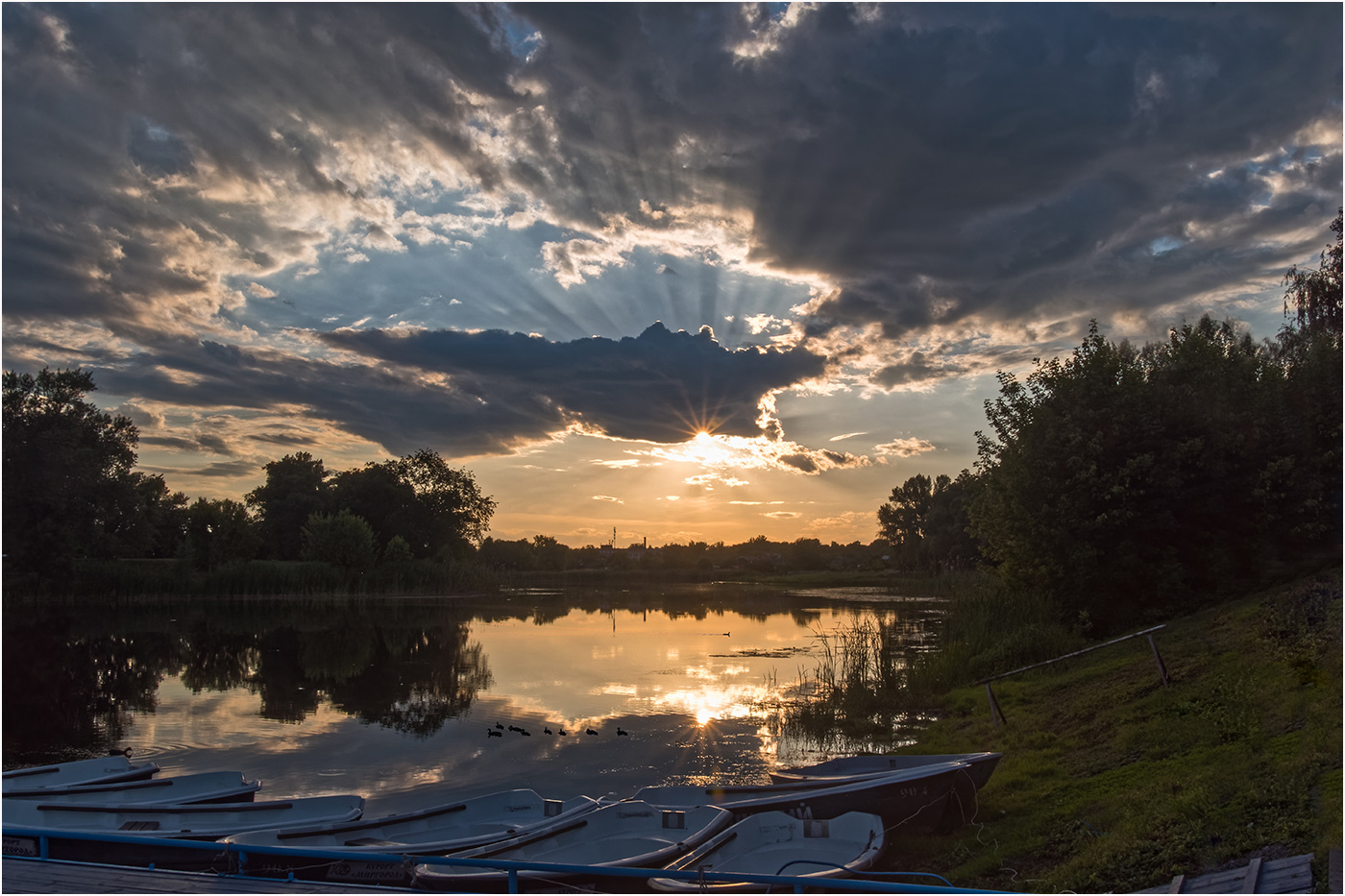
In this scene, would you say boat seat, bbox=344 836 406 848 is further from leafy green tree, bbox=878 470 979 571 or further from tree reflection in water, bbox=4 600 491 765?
leafy green tree, bbox=878 470 979 571

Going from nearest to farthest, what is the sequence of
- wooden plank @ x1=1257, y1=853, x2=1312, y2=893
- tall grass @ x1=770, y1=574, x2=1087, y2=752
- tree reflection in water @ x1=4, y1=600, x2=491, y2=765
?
wooden plank @ x1=1257, y1=853, x2=1312, y2=893, tall grass @ x1=770, y1=574, x2=1087, y2=752, tree reflection in water @ x1=4, y1=600, x2=491, y2=765

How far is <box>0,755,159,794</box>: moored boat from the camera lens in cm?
1041

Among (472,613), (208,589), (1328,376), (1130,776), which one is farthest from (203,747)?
(208,589)

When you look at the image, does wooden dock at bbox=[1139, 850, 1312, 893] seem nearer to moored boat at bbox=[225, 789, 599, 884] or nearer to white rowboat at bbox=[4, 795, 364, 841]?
moored boat at bbox=[225, 789, 599, 884]

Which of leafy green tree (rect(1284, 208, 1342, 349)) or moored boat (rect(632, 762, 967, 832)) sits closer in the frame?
moored boat (rect(632, 762, 967, 832))

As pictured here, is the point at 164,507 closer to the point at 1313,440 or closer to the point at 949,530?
the point at 949,530

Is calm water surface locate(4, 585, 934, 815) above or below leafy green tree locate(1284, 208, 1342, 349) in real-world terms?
below

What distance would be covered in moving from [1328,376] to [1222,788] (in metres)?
16.1

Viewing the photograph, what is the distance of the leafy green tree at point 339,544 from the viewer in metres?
59.8

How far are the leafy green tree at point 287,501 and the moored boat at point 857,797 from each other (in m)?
66.7

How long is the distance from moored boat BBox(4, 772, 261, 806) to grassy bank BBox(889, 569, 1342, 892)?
815cm

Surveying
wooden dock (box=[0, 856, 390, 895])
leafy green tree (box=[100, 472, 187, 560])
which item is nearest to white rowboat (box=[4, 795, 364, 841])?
wooden dock (box=[0, 856, 390, 895])

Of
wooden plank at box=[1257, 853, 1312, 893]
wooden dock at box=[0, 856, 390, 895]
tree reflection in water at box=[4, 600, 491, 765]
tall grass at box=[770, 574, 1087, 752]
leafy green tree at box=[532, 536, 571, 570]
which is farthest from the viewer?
leafy green tree at box=[532, 536, 571, 570]

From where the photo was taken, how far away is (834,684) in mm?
17391
